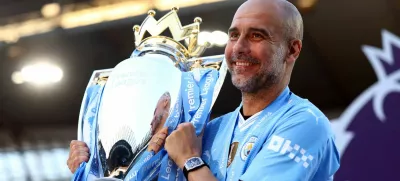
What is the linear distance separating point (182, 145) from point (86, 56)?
179 cm

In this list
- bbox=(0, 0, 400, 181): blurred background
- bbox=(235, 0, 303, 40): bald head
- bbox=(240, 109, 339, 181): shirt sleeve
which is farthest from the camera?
bbox=(0, 0, 400, 181): blurred background

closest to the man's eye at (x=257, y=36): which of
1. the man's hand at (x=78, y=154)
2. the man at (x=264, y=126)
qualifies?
the man at (x=264, y=126)

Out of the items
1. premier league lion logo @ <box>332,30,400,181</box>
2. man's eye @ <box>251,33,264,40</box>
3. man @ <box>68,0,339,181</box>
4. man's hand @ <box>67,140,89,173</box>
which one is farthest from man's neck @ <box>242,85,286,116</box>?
premier league lion logo @ <box>332,30,400,181</box>

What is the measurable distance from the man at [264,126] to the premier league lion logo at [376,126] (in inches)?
44.3

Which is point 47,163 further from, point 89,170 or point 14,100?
point 89,170

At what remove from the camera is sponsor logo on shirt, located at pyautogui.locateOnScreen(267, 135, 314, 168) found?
1.04m

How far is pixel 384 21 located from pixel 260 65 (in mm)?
1315

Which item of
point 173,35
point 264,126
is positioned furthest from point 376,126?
point 264,126

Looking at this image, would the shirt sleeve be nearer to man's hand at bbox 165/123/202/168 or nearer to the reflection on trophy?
man's hand at bbox 165/123/202/168

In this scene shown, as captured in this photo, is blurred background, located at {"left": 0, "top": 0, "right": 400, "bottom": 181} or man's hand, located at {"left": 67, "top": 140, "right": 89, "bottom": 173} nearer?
man's hand, located at {"left": 67, "top": 140, "right": 89, "bottom": 173}

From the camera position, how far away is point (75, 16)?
2.94m

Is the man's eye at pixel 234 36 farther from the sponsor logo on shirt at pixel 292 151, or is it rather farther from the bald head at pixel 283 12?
the sponsor logo on shirt at pixel 292 151

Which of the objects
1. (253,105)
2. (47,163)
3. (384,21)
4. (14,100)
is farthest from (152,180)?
(14,100)

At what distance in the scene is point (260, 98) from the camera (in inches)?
46.7
